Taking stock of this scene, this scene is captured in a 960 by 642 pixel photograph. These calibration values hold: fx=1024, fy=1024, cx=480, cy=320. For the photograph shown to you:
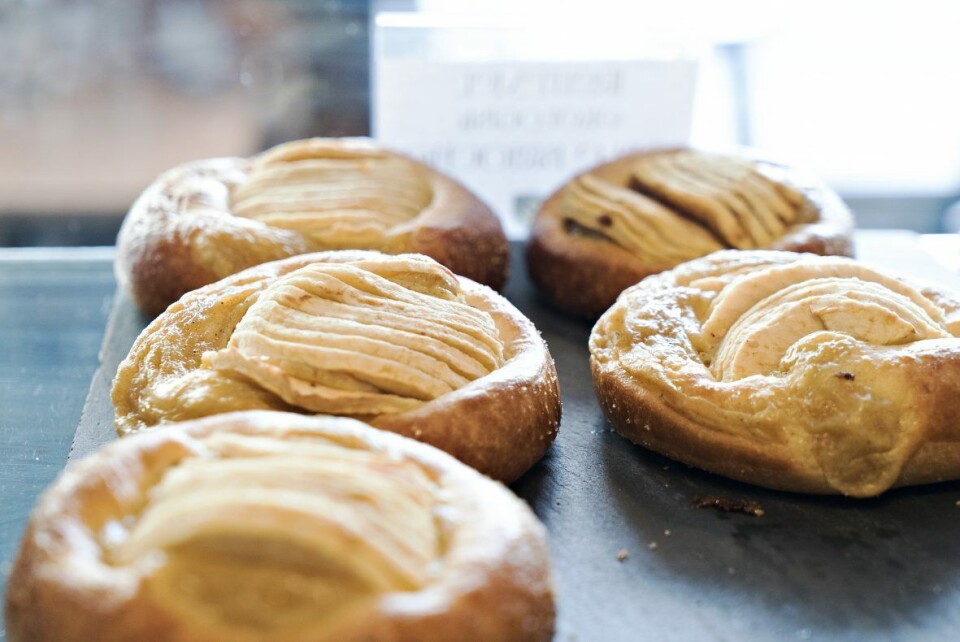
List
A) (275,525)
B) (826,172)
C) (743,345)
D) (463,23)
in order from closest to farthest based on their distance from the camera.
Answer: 1. (275,525)
2. (743,345)
3. (463,23)
4. (826,172)

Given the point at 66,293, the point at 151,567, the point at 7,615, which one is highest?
the point at 151,567

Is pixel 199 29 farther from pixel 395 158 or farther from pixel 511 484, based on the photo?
pixel 511 484

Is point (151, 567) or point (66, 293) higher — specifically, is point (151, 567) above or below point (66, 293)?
above

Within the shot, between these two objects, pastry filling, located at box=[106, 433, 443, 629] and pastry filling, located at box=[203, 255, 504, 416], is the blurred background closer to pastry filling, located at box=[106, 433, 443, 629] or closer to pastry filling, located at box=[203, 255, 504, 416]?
pastry filling, located at box=[203, 255, 504, 416]

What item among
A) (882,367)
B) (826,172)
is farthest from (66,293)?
(826,172)

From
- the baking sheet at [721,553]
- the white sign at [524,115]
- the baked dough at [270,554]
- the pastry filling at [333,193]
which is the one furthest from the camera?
the white sign at [524,115]

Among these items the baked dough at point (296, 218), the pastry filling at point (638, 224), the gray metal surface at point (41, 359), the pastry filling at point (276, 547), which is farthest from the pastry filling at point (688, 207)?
the pastry filling at point (276, 547)

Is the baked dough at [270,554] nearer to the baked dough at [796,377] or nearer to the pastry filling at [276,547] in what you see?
the pastry filling at [276,547]

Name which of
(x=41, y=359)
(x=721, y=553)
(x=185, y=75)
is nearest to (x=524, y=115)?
(x=185, y=75)

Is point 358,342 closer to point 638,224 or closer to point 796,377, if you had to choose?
point 796,377
